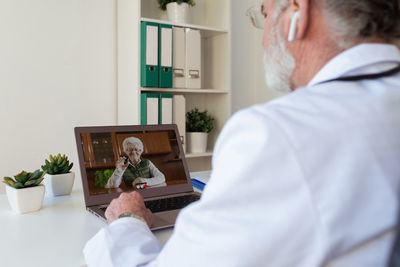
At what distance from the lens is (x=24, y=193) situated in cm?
106

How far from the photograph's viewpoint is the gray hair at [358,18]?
59 cm

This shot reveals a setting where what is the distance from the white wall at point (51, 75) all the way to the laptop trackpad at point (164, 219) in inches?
57.0

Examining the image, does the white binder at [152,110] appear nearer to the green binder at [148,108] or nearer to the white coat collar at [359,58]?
the green binder at [148,108]

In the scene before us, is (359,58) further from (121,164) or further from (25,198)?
(25,198)

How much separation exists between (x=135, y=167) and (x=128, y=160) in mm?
32

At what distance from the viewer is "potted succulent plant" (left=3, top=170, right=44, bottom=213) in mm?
1053

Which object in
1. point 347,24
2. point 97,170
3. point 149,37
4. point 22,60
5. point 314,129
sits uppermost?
point 149,37

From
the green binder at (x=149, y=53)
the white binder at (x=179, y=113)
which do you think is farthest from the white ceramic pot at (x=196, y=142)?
the green binder at (x=149, y=53)

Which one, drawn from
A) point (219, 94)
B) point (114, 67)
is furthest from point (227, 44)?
point (114, 67)

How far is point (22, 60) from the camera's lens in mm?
2180

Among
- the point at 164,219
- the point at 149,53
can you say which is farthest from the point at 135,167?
the point at 149,53

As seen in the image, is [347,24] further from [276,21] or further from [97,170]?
[97,170]

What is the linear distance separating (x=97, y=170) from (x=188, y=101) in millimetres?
1700

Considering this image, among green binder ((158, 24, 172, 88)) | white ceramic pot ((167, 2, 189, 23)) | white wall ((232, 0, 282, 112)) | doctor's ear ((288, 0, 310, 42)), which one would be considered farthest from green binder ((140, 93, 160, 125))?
doctor's ear ((288, 0, 310, 42))
